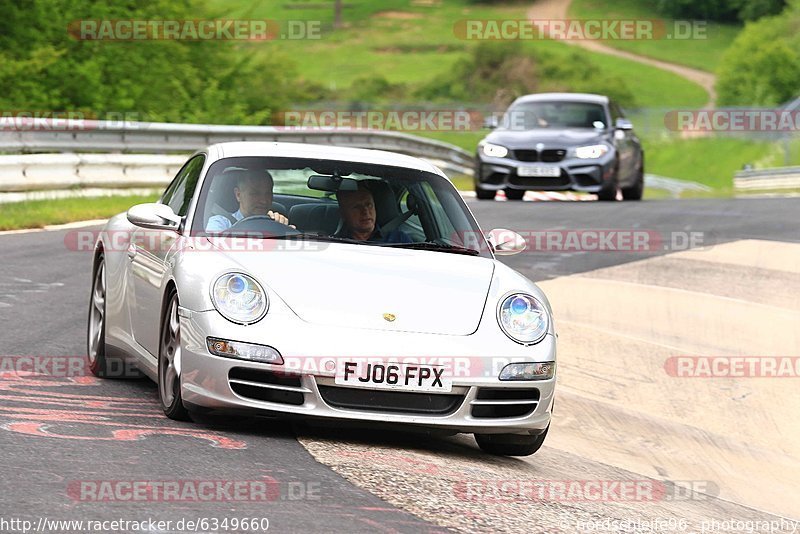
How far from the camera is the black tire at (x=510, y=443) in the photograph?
22.6 ft

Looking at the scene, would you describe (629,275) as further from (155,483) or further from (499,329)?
(155,483)

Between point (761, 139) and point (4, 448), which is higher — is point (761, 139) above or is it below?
below

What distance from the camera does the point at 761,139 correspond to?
170 ft

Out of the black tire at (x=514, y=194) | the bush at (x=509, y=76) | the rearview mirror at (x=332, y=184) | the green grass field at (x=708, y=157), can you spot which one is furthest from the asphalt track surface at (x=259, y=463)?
the bush at (x=509, y=76)

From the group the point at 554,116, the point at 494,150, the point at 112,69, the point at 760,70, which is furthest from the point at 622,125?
the point at 760,70

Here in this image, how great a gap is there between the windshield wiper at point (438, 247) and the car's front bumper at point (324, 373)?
0.98m

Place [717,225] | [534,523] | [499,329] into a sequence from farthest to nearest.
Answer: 1. [717,225]
2. [499,329]
3. [534,523]


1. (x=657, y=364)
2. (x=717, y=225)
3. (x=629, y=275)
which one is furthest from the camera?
(x=717, y=225)

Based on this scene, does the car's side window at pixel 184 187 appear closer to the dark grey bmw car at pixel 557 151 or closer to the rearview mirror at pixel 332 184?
the rearview mirror at pixel 332 184

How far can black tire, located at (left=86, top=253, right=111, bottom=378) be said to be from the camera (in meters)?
8.16

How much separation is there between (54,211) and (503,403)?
1061cm

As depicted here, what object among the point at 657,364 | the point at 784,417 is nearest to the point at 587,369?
the point at 657,364

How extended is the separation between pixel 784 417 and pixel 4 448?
233 inches

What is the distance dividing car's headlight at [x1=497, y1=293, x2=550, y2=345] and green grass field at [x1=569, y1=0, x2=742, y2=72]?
105903mm
